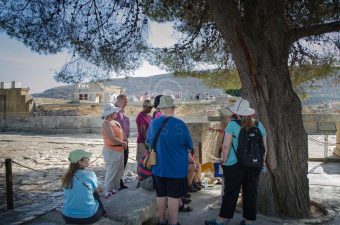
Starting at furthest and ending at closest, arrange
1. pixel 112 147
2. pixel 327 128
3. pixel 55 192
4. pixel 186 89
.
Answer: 1. pixel 186 89
2. pixel 327 128
3. pixel 55 192
4. pixel 112 147

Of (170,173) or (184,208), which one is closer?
(170,173)

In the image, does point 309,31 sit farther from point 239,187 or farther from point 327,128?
point 327,128

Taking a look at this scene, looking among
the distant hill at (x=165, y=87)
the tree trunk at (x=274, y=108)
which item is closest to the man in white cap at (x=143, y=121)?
the tree trunk at (x=274, y=108)

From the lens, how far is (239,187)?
13.7 ft

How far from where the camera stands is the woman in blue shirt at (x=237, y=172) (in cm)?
404

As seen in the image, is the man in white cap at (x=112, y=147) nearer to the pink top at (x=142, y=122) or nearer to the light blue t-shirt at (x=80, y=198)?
the pink top at (x=142, y=122)

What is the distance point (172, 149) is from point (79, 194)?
1121 mm

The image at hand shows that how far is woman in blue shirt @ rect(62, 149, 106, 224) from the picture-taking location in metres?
3.65

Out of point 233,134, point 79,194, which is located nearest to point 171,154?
point 233,134

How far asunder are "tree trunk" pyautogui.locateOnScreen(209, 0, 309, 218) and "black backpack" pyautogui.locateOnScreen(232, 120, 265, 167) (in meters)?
1.14

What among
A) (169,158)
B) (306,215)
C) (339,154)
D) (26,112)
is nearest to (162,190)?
(169,158)

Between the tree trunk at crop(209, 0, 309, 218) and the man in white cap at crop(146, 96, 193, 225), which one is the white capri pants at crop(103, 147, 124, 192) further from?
the tree trunk at crop(209, 0, 309, 218)

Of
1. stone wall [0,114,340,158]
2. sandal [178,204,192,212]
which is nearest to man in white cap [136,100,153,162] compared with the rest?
sandal [178,204,192,212]

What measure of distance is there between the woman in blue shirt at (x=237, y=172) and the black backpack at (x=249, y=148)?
0.18 ft
